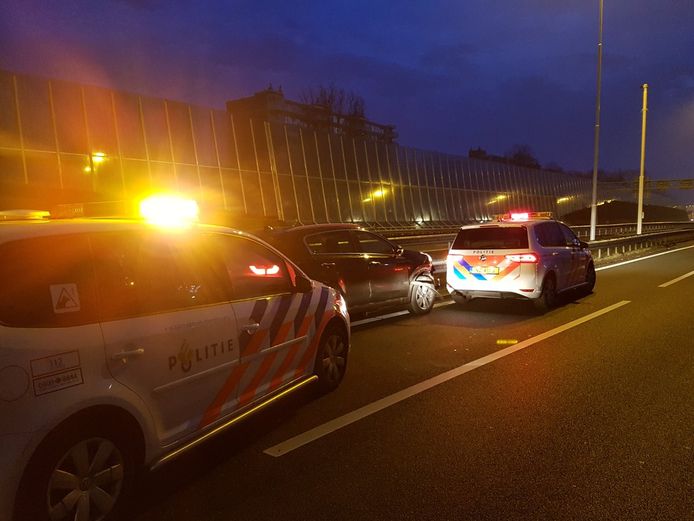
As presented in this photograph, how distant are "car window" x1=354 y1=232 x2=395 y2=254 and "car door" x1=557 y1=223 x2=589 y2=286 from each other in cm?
402

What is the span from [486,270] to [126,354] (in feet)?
25.3

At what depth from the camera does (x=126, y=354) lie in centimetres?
292

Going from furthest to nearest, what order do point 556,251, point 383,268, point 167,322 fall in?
point 556,251, point 383,268, point 167,322

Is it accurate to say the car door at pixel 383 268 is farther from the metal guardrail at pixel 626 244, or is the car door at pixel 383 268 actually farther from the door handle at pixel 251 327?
the metal guardrail at pixel 626 244

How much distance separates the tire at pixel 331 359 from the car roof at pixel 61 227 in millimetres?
2162

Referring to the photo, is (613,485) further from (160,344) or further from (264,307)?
(160,344)

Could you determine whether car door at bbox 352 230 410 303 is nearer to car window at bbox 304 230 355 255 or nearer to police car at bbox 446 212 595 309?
car window at bbox 304 230 355 255

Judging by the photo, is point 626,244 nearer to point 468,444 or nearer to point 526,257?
point 526,257

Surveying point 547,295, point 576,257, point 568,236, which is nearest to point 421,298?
point 547,295

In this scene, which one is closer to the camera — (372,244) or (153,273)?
(153,273)

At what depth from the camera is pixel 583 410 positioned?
4.73 meters

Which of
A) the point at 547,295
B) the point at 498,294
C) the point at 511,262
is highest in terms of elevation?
the point at 511,262

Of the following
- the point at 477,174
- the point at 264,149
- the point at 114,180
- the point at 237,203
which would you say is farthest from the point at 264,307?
the point at 477,174

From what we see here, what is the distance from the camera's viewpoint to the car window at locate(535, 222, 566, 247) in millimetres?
9797
